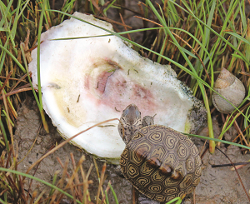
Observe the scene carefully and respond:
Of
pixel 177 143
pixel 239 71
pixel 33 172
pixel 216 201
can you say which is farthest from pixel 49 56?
pixel 216 201

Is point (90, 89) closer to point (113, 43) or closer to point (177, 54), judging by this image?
point (113, 43)

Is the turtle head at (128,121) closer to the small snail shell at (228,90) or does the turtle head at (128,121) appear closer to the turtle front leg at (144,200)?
the turtle front leg at (144,200)

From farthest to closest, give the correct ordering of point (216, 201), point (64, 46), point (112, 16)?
point (112, 16) → point (64, 46) → point (216, 201)

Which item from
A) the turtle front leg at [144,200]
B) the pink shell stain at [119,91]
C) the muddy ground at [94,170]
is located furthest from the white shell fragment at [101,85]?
the turtle front leg at [144,200]

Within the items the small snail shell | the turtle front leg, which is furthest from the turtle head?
the small snail shell

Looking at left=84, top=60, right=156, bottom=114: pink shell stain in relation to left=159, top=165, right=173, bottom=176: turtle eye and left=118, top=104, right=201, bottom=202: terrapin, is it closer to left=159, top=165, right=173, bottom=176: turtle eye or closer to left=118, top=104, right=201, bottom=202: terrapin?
left=118, top=104, right=201, bottom=202: terrapin

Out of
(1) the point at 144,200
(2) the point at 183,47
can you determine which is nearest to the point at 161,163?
(1) the point at 144,200

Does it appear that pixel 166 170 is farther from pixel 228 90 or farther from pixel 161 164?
pixel 228 90

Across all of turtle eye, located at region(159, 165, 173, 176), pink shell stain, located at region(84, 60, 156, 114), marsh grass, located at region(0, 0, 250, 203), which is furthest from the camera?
pink shell stain, located at region(84, 60, 156, 114)
